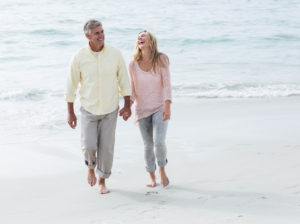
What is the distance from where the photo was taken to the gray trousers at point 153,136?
4078 millimetres

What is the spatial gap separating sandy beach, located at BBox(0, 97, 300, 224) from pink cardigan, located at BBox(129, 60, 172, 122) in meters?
0.79

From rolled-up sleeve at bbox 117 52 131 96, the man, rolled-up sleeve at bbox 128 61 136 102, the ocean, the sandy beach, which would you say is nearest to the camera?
the sandy beach

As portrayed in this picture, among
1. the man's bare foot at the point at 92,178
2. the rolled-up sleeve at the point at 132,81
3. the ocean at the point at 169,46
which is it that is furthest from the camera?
the ocean at the point at 169,46

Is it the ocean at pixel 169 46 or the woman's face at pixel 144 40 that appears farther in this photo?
the ocean at pixel 169 46

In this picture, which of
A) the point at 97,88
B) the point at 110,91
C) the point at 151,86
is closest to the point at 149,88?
the point at 151,86

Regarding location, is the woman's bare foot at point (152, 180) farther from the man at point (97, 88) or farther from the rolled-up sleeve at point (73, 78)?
the rolled-up sleeve at point (73, 78)

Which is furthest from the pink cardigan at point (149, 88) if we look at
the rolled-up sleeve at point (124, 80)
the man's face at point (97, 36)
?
the man's face at point (97, 36)

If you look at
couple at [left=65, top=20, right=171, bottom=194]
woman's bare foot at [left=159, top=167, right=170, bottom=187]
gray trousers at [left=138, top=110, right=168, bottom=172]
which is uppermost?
couple at [left=65, top=20, right=171, bottom=194]

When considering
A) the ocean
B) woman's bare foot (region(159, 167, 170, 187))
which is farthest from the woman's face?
the ocean

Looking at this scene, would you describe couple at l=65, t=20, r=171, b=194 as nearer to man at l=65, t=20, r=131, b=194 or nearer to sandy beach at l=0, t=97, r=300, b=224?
man at l=65, t=20, r=131, b=194

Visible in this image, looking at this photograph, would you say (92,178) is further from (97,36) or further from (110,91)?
(97,36)

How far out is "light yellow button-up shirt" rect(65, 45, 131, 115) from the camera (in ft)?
12.5

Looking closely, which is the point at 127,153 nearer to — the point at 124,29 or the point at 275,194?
the point at 275,194

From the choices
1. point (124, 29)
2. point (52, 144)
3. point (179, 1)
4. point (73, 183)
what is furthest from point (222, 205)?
point (179, 1)
